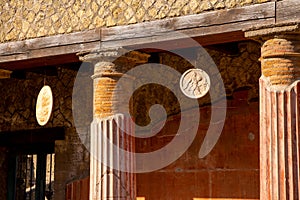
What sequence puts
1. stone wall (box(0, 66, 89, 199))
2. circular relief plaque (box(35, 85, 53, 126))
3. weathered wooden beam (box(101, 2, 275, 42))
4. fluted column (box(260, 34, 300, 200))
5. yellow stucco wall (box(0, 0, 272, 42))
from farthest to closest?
stone wall (box(0, 66, 89, 199)), circular relief plaque (box(35, 85, 53, 126)), yellow stucco wall (box(0, 0, 272, 42)), weathered wooden beam (box(101, 2, 275, 42)), fluted column (box(260, 34, 300, 200))

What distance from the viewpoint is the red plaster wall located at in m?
8.36

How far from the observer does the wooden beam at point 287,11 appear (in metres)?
6.14

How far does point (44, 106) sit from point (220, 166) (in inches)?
92.8

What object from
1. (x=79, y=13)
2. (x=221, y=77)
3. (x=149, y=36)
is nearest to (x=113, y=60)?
(x=149, y=36)

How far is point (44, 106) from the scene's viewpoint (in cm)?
818

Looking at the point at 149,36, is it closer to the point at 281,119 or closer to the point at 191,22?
the point at 191,22

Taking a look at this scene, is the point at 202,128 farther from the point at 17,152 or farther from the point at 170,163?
the point at 17,152

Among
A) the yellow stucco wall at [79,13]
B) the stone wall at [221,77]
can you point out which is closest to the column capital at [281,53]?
the yellow stucco wall at [79,13]

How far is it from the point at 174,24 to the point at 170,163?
2.79m

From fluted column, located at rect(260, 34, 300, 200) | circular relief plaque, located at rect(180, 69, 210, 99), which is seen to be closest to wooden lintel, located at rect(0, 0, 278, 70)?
fluted column, located at rect(260, 34, 300, 200)

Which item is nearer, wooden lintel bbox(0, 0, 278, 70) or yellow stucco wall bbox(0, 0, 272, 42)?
wooden lintel bbox(0, 0, 278, 70)

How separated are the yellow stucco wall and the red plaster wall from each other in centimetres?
197

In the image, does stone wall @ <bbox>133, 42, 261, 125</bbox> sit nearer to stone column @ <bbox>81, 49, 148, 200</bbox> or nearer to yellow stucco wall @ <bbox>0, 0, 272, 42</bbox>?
stone column @ <bbox>81, 49, 148, 200</bbox>

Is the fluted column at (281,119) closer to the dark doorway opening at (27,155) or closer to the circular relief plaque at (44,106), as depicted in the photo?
the circular relief plaque at (44,106)
